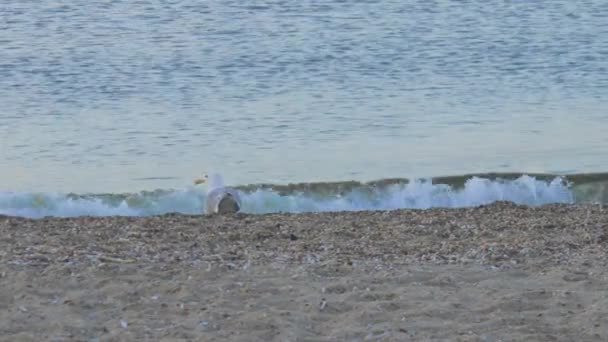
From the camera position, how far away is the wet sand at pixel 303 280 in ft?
21.8

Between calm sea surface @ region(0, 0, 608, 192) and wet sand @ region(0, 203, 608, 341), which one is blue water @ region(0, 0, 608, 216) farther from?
wet sand @ region(0, 203, 608, 341)

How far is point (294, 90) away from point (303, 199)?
524cm

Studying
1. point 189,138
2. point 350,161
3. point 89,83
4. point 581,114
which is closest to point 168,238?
point 350,161

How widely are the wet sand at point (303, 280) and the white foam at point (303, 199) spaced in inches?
67.7

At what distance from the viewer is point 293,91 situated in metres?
17.0

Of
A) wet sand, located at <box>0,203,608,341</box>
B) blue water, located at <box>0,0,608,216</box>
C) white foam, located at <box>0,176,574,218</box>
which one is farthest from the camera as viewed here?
blue water, located at <box>0,0,608,216</box>

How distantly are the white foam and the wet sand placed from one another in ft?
5.64

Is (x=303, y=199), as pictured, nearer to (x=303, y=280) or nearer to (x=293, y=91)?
(x=303, y=280)

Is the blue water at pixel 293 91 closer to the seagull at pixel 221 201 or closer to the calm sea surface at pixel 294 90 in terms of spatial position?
the calm sea surface at pixel 294 90

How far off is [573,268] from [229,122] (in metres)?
7.69

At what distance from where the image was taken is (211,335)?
6.54 meters

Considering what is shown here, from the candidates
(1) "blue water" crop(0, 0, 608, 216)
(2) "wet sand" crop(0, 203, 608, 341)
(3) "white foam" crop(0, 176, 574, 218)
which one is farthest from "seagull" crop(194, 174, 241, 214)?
(1) "blue water" crop(0, 0, 608, 216)

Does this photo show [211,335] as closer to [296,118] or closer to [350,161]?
[350,161]

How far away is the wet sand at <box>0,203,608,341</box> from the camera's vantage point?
21.8 feet
